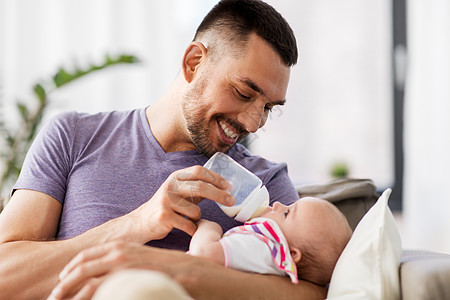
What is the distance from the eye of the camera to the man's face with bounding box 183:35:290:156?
62.0 inches

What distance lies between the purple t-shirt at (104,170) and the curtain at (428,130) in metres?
1.78

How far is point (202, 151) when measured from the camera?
5.47 feet

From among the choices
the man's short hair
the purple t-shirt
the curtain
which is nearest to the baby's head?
the purple t-shirt

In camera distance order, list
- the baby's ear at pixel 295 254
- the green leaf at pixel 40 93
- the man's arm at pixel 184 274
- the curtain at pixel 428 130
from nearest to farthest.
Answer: the man's arm at pixel 184 274, the baby's ear at pixel 295 254, the green leaf at pixel 40 93, the curtain at pixel 428 130

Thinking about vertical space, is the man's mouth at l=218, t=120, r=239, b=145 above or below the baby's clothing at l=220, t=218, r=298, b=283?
above

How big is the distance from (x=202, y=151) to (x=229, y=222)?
0.24 meters

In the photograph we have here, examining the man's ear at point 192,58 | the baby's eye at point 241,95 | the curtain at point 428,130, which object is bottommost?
the curtain at point 428,130

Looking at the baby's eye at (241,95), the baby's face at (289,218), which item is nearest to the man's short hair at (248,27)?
the baby's eye at (241,95)

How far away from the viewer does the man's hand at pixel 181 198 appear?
1333 millimetres

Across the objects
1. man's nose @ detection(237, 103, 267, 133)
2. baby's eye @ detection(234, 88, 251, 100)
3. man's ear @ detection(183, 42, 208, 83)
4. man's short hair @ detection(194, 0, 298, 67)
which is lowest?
man's nose @ detection(237, 103, 267, 133)

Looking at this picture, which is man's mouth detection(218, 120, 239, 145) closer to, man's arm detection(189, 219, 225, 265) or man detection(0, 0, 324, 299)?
man detection(0, 0, 324, 299)

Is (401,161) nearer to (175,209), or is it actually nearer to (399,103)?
(399,103)

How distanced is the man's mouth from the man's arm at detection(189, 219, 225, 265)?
1.19 ft

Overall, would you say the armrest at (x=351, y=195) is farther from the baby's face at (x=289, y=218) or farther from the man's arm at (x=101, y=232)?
the man's arm at (x=101, y=232)
